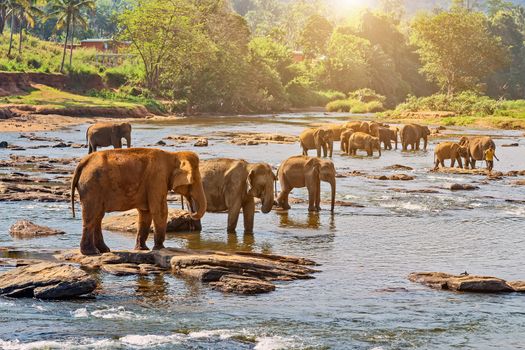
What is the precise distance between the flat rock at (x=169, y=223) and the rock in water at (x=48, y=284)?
577cm

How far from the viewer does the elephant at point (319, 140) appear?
43.7 m

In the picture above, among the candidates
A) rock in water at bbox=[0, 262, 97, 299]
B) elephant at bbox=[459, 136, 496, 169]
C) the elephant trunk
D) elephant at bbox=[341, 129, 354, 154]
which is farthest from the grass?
rock in water at bbox=[0, 262, 97, 299]

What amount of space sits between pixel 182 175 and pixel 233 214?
4.08 meters

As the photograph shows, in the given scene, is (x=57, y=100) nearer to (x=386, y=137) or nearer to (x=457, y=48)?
(x=386, y=137)

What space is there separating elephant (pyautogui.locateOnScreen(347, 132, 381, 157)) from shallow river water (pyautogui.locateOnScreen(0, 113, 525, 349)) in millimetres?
18090

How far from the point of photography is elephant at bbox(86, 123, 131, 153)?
3966 cm

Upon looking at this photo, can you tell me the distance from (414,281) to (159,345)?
573 cm

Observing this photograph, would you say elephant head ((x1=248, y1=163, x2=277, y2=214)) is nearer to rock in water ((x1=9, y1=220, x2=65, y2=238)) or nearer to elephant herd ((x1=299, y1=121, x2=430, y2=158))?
rock in water ((x1=9, y1=220, x2=65, y2=238))

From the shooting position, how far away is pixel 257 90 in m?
101

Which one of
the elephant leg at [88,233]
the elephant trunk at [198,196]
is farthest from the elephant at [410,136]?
the elephant leg at [88,233]

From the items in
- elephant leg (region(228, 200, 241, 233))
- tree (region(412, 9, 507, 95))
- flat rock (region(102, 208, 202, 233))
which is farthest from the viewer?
tree (region(412, 9, 507, 95))

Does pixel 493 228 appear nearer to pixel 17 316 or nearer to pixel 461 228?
pixel 461 228

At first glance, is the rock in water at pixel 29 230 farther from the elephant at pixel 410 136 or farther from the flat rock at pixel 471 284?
the elephant at pixel 410 136

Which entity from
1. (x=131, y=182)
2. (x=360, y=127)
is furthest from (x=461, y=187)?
(x=360, y=127)
